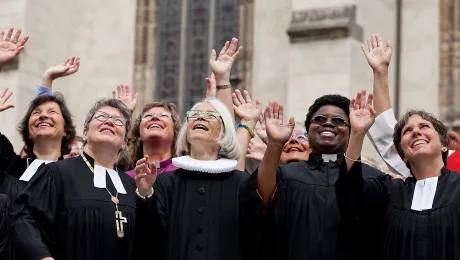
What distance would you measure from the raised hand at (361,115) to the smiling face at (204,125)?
825 mm

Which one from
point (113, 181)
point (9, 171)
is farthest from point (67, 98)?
point (113, 181)

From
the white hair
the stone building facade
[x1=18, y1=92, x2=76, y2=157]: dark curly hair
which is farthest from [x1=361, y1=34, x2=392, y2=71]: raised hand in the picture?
the stone building facade

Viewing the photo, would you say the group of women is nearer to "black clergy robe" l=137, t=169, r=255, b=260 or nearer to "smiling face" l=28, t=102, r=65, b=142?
"black clergy robe" l=137, t=169, r=255, b=260

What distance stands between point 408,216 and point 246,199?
0.89 meters

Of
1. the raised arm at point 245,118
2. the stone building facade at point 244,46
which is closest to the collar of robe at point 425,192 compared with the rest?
the raised arm at point 245,118

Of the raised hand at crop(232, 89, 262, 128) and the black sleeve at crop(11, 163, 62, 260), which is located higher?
the raised hand at crop(232, 89, 262, 128)

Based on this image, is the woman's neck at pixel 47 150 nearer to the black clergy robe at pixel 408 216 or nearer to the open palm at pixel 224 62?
the open palm at pixel 224 62

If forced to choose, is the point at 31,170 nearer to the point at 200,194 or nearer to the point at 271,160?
Answer: the point at 200,194

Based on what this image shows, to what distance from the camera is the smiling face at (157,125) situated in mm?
5832

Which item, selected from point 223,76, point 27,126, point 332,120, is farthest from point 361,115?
point 27,126

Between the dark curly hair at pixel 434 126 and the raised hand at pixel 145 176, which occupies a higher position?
the dark curly hair at pixel 434 126

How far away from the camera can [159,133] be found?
5.82 m

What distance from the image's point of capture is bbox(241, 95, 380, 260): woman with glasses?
4.60 metres

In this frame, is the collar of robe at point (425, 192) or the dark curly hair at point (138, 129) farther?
the dark curly hair at point (138, 129)
